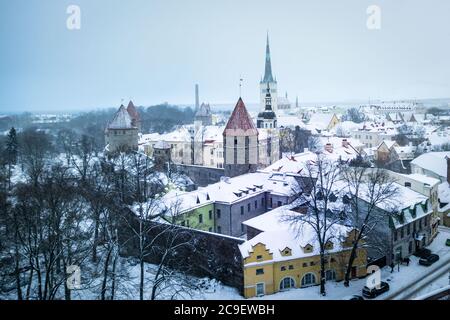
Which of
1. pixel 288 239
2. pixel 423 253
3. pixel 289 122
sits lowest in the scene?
pixel 423 253

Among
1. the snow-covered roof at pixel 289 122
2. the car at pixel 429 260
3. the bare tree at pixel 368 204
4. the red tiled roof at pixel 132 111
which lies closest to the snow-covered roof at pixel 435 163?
the bare tree at pixel 368 204

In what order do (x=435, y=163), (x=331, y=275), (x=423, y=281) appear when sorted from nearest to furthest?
(x=423, y=281)
(x=331, y=275)
(x=435, y=163)

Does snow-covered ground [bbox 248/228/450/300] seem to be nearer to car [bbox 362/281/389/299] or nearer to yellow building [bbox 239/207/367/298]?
car [bbox 362/281/389/299]

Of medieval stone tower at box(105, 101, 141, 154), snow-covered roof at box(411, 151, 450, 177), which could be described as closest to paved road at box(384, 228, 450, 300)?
snow-covered roof at box(411, 151, 450, 177)

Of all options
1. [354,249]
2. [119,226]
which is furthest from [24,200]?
[354,249]

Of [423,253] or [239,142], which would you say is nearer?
[423,253]

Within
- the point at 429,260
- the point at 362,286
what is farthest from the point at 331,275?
the point at 429,260

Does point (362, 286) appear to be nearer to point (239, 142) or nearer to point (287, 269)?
point (287, 269)
